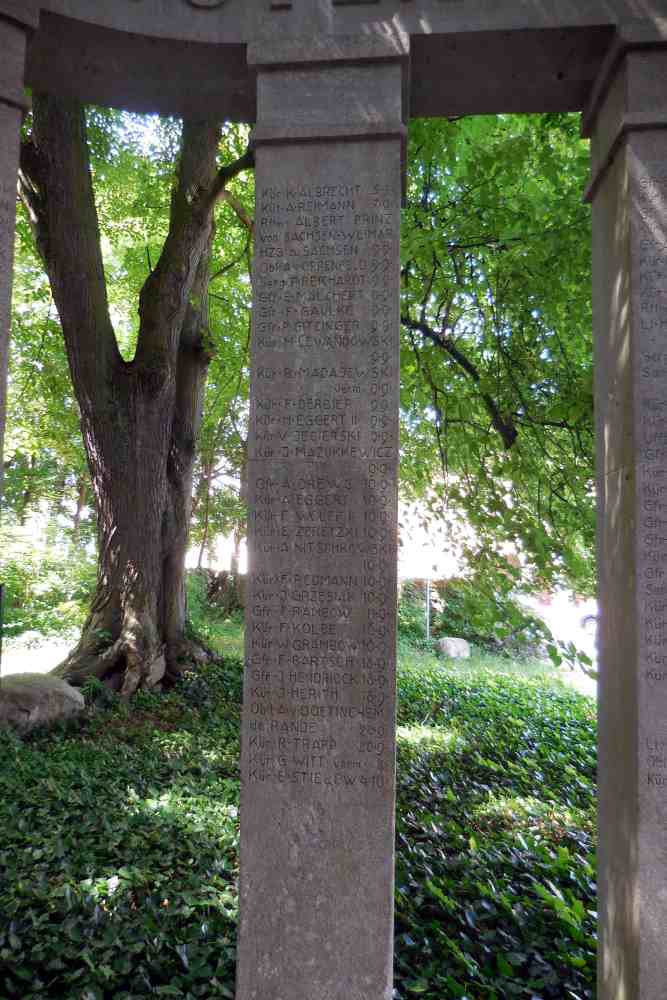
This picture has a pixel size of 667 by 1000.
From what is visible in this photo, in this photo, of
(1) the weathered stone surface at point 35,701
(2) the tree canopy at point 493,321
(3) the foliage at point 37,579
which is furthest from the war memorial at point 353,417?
(3) the foliage at point 37,579

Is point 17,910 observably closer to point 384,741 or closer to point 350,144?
point 384,741

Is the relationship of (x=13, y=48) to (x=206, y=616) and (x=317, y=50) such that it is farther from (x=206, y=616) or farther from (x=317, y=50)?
(x=206, y=616)

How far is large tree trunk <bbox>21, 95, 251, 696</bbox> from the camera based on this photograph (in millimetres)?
7965

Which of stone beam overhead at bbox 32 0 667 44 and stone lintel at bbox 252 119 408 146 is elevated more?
stone beam overhead at bbox 32 0 667 44

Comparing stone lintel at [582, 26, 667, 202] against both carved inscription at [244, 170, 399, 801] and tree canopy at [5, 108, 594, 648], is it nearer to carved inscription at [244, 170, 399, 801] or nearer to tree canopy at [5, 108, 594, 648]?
carved inscription at [244, 170, 399, 801]

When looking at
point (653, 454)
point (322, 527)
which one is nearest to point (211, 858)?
A: point (322, 527)

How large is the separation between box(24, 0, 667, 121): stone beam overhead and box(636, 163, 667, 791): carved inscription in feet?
2.54

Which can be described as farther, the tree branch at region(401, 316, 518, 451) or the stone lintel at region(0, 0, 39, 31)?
the tree branch at region(401, 316, 518, 451)

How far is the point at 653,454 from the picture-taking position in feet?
10.2

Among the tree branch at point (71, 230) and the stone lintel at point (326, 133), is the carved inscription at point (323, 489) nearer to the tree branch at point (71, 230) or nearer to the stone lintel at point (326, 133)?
the stone lintel at point (326, 133)

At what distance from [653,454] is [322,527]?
1.53m

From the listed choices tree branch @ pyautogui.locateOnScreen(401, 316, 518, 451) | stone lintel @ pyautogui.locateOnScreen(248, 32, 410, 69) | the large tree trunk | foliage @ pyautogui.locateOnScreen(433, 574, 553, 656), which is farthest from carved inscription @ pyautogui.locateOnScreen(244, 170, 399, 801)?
the large tree trunk

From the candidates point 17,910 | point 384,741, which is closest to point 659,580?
point 384,741

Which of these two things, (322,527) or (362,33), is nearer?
(322,527)
